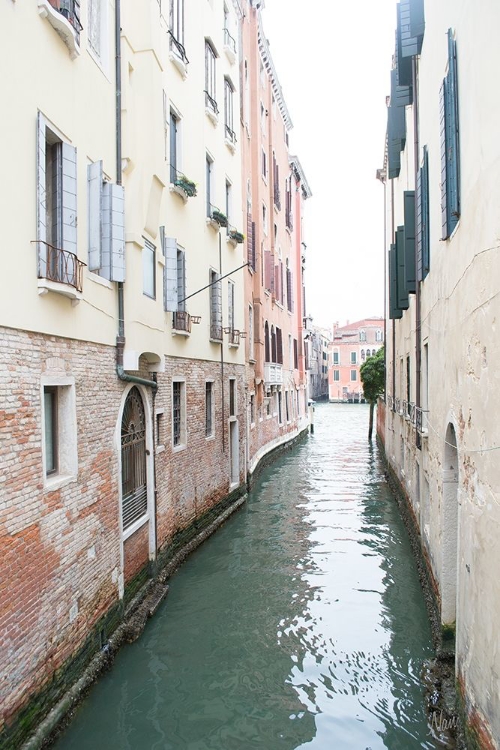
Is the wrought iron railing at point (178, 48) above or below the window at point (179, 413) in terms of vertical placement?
above

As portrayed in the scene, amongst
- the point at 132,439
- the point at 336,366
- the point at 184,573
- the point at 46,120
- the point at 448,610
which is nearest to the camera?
the point at 46,120

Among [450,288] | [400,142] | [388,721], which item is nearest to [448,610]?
[388,721]

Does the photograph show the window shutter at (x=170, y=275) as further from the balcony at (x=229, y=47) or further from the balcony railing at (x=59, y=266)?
the balcony at (x=229, y=47)

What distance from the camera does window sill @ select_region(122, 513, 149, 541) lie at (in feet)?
26.2

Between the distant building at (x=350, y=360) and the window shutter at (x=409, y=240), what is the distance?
67.0 meters

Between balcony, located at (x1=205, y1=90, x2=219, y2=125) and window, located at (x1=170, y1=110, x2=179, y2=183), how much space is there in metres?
2.13

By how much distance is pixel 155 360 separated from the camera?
915 centimetres

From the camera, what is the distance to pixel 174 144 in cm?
1101

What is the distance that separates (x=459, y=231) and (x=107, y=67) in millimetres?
4455

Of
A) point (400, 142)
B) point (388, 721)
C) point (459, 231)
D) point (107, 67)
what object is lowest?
point (388, 721)

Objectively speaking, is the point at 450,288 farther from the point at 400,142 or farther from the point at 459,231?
the point at 400,142

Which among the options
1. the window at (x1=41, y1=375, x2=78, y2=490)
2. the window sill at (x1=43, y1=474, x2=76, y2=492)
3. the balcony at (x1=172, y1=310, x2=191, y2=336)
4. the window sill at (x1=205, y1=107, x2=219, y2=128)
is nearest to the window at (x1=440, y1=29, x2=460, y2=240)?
the window at (x1=41, y1=375, x2=78, y2=490)

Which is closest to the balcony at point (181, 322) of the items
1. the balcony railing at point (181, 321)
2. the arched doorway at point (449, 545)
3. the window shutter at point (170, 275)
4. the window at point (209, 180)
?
the balcony railing at point (181, 321)

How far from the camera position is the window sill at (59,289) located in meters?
5.46
